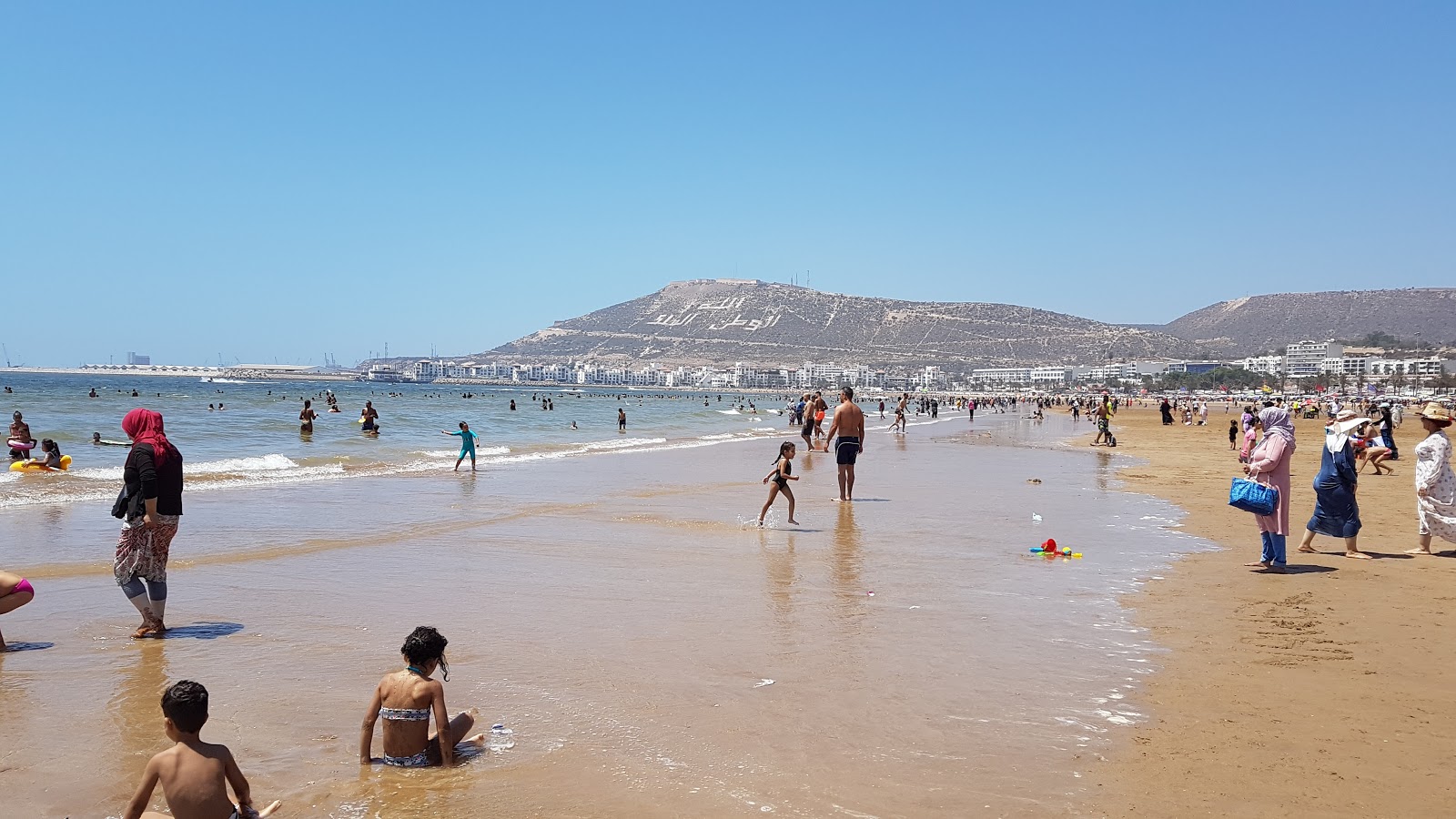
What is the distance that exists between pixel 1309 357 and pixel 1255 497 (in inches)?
7901

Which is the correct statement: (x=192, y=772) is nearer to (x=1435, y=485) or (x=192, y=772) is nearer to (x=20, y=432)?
(x=1435, y=485)

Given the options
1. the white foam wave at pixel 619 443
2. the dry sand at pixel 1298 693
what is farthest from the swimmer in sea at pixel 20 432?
the dry sand at pixel 1298 693

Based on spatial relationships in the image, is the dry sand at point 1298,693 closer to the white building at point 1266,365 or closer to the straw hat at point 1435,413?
the straw hat at point 1435,413

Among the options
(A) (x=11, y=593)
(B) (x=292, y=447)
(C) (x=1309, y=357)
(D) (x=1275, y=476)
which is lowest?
(B) (x=292, y=447)

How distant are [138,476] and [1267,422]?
9.99m

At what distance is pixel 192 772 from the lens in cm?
391

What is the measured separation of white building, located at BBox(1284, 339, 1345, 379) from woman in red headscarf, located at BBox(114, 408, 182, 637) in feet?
625

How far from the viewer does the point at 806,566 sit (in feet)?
32.8

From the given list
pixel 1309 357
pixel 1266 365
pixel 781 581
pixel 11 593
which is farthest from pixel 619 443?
pixel 1309 357

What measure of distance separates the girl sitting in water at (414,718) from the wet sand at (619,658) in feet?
0.41

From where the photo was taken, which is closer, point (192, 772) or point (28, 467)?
point (192, 772)

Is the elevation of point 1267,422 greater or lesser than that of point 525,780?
greater

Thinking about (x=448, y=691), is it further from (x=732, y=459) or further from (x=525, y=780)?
(x=732, y=459)

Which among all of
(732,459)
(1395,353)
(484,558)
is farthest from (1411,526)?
(1395,353)
